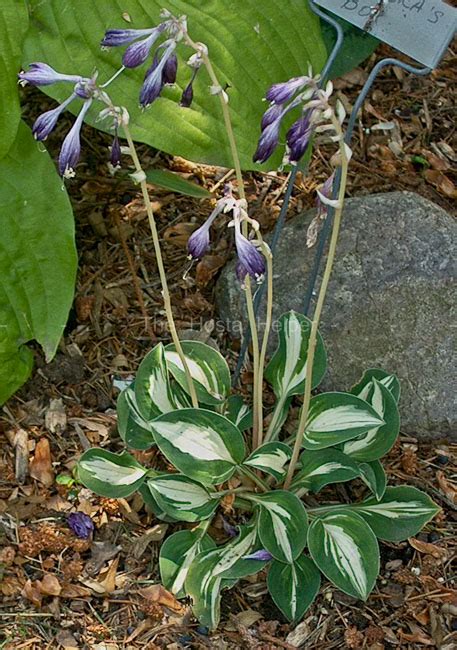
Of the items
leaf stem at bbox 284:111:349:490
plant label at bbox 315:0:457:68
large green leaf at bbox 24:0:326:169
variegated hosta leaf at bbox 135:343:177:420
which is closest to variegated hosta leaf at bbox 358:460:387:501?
leaf stem at bbox 284:111:349:490

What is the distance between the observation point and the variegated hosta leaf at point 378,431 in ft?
5.91

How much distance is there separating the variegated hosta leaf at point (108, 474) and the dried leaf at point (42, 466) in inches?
9.2


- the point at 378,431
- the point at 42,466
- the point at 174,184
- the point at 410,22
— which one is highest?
the point at 410,22

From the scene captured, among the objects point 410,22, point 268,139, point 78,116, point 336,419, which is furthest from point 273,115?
point 336,419

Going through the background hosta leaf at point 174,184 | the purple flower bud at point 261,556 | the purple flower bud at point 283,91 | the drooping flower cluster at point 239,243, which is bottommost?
the purple flower bud at point 261,556

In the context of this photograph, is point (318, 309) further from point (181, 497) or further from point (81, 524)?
point (81, 524)

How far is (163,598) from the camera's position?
6.04 feet

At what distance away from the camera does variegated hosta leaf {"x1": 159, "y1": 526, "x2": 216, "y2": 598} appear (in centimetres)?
177

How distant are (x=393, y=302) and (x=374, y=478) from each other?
51 centimetres

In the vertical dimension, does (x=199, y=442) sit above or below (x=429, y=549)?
above

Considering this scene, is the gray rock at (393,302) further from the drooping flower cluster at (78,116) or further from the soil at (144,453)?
the drooping flower cluster at (78,116)

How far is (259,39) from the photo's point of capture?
1972mm

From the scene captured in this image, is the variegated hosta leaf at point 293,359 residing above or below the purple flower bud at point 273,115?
below

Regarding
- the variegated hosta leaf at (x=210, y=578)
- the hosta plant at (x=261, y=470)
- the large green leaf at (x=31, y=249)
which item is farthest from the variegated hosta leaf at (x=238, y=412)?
the large green leaf at (x=31, y=249)
